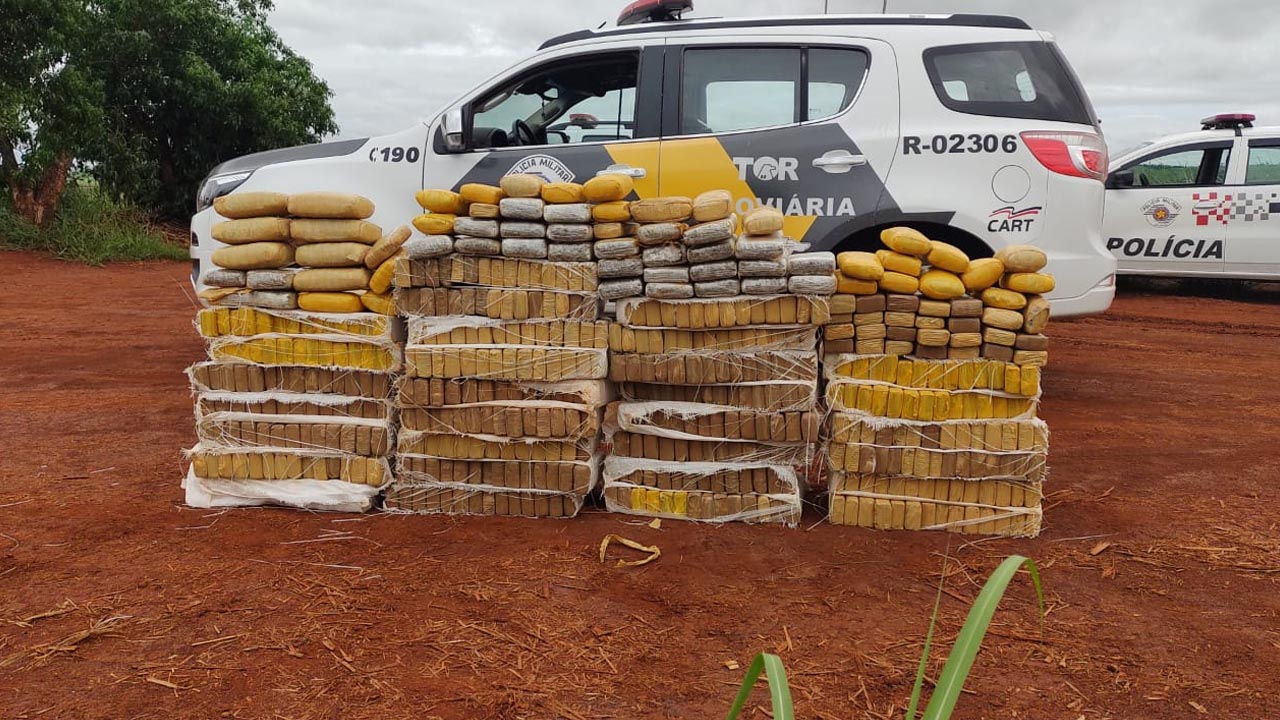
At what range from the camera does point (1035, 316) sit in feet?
12.7

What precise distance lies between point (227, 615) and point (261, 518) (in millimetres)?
1000

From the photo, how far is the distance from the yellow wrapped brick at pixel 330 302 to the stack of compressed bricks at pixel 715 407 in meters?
1.25

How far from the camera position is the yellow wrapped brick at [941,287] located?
395 cm

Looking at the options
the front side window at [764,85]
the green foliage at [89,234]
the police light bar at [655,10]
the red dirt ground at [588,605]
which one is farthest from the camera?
the green foliage at [89,234]

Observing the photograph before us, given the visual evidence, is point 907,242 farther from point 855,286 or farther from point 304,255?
point 304,255

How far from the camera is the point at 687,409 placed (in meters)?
4.11

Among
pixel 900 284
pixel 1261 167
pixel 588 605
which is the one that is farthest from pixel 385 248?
pixel 1261 167

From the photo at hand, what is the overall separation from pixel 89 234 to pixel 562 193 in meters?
13.8

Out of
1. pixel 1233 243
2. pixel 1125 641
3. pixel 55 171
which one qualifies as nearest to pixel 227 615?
pixel 1125 641

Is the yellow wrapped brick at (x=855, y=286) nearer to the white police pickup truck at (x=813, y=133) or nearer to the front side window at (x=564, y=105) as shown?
the white police pickup truck at (x=813, y=133)

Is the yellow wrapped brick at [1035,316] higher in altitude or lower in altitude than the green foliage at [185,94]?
lower

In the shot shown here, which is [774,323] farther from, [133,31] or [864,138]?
[133,31]

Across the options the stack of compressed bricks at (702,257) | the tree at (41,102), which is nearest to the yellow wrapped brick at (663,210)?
the stack of compressed bricks at (702,257)

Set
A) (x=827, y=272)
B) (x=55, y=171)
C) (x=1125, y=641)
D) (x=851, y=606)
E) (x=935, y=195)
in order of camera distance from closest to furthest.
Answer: (x=1125, y=641), (x=851, y=606), (x=827, y=272), (x=935, y=195), (x=55, y=171)
